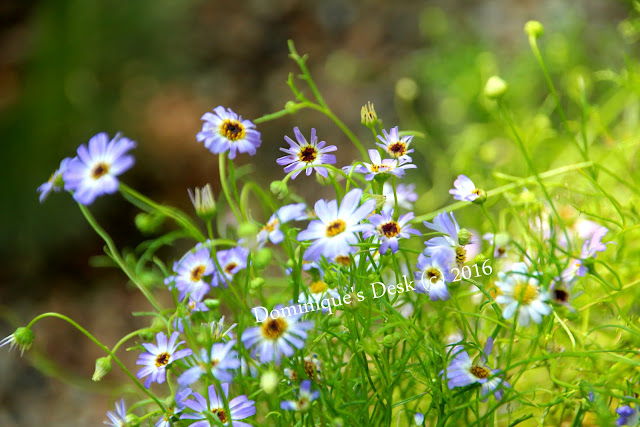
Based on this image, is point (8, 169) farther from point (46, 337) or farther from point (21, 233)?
point (46, 337)

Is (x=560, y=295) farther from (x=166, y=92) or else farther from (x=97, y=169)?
(x=166, y=92)

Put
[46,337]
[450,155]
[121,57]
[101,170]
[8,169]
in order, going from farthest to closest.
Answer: [121,57]
[8,169]
[46,337]
[450,155]
[101,170]

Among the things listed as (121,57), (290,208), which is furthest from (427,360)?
(121,57)

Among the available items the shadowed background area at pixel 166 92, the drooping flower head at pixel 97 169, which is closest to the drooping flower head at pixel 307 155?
the drooping flower head at pixel 97 169

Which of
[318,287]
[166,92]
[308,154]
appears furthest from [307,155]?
[166,92]

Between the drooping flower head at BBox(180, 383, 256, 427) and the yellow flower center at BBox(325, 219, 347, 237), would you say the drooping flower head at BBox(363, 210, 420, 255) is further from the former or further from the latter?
the drooping flower head at BBox(180, 383, 256, 427)
